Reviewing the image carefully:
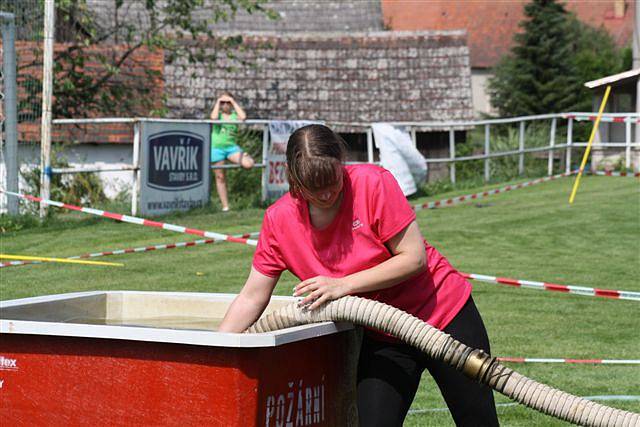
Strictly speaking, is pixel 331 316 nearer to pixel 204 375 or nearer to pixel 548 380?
pixel 204 375

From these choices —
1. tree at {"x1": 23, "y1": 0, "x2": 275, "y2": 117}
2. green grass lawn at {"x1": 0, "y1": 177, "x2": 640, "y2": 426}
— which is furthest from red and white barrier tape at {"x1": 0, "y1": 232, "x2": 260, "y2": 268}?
tree at {"x1": 23, "y1": 0, "x2": 275, "y2": 117}

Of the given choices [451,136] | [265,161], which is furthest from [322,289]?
[451,136]

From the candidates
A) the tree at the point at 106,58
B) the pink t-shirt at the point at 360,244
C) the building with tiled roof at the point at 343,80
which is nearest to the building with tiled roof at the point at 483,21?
the building with tiled roof at the point at 343,80

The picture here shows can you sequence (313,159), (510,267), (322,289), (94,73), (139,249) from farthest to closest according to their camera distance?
(94,73)
(139,249)
(510,267)
(322,289)
(313,159)

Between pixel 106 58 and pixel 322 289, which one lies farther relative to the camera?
pixel 106 58

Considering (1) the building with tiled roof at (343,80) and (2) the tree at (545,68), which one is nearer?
(1) the building with tiled roof at (343,80)

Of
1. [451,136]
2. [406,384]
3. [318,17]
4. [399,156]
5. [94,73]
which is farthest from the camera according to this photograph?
[318,17]

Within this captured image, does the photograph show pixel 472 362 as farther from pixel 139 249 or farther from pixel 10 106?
pixel 10 106

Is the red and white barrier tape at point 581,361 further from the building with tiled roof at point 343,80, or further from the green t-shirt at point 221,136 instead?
the building with tiled roof at point 343,80

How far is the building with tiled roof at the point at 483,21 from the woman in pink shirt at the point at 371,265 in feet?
198

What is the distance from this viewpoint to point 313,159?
3.85 metres

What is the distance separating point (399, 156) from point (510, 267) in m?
7.62

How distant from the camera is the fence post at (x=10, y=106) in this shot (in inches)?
→ 572

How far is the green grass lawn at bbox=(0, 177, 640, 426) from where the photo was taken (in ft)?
24.3
